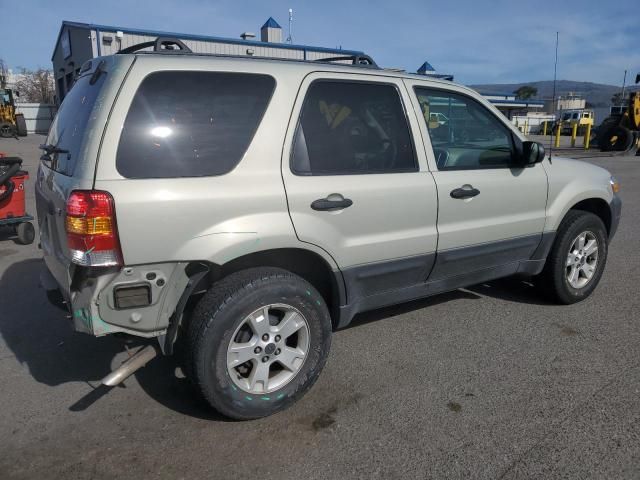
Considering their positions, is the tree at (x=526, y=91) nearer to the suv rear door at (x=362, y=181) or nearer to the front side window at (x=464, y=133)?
the front side window at (x=464, y=133)

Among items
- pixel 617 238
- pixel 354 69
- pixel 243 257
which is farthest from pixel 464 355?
pixel 617 238

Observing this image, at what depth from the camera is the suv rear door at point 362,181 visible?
2.93 meters

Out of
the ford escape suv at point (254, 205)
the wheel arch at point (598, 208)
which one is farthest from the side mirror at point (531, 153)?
the wheel arch at point (598, 208)

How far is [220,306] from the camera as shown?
8.64ft

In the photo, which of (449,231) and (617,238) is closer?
(449,231)

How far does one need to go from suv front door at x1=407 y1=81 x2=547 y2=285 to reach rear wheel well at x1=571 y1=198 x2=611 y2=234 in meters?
0.71

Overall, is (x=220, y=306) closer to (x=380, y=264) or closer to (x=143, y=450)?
(x=143, y=450)

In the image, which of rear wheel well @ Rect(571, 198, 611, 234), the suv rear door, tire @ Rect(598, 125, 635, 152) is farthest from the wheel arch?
tire @ Rect(598, 125, 635, 152)

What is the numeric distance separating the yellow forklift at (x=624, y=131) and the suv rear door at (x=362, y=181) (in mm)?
21561

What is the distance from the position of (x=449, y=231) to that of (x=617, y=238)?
4.62 meters

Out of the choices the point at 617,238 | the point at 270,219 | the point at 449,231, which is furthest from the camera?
the point at 617,238

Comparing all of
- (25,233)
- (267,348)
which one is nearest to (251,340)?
(267,348)

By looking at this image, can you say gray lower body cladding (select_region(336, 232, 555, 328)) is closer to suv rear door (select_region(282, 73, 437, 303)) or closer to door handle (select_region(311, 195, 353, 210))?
suv rear door (select_region(282, 73, 437, 303))

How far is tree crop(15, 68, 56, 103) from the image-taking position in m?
56.6
